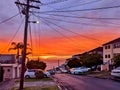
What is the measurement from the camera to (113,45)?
3243 inches

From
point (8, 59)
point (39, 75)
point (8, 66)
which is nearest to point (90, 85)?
point (39, 75)

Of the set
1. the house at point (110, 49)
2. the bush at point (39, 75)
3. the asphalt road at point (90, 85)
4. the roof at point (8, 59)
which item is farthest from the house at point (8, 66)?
the asphalt road at point (90, 85)

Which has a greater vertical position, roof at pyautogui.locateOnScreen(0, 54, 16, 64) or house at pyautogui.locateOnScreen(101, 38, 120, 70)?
house at pyautogui.locateOnScreen(101, 38, 120, 70)

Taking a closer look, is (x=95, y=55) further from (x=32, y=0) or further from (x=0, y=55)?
(x=32, y=0)

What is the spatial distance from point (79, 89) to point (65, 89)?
4.40 feet

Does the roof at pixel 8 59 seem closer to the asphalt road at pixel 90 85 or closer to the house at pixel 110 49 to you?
the house at pixel 110 49

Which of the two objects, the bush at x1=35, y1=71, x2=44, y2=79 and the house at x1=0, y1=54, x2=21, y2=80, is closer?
the bush at x1=35, y1=71, x2=44, y2=79

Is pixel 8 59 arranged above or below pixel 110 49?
below

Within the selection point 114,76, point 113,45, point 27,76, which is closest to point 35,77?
point 27,76

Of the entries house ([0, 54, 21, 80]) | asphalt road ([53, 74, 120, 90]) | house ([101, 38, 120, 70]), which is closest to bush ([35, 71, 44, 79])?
asphalt road ([53, 74, 120, 90])

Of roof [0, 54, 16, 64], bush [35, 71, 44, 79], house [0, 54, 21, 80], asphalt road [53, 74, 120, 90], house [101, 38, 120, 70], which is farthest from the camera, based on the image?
house [101, 38, 120, 70]

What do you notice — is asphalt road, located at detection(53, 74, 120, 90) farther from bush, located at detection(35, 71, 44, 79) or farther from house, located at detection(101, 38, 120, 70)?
house, located at detection(101, 38, 120, 70)

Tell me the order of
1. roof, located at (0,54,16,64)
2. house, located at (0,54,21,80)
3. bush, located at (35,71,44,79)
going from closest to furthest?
1. bush, located at (35,71,44,79)
2. house, located at (0,54,21,80)
3. roof, located at (0,54,16,64)

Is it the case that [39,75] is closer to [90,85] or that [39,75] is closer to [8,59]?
[90,85]
